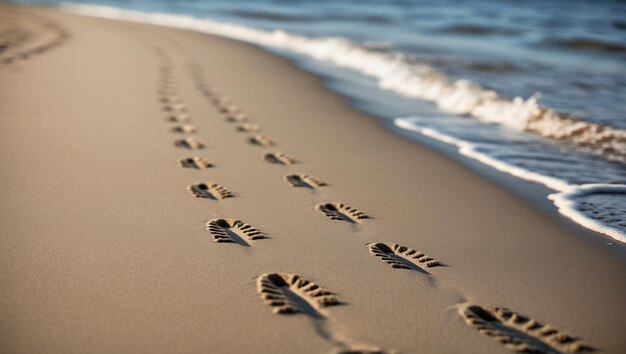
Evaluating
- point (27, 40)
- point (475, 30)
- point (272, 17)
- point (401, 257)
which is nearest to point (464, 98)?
point (401, 257)

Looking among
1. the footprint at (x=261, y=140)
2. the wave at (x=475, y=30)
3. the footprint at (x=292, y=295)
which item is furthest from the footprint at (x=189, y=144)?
the wave at (x=475, y=30)

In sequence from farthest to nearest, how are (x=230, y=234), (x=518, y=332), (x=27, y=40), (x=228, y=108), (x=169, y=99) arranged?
1. (x=27, y=40)
2. (x=169, y=99)
3. (x=228, y=108)
4. (x=230, y=234)
5. (x=518, y=332)

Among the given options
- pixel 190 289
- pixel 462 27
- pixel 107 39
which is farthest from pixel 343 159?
pixel 462 27

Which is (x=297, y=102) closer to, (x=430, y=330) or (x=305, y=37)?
(x=430, y=330)

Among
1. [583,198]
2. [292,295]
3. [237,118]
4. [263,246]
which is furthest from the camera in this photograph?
[237,118]

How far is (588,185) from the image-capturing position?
4.09 metres

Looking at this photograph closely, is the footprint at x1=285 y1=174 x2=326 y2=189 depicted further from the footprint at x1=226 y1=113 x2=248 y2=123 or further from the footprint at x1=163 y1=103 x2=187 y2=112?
the footprint at x1=163 y1=103 x2=187 y2=112

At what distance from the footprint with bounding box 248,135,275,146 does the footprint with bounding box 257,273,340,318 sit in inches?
89.5

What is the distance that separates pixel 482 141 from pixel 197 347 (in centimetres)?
405

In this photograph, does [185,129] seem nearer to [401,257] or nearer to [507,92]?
[401,257]

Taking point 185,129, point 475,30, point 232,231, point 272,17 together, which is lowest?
point 232,231

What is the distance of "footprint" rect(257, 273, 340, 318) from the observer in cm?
224

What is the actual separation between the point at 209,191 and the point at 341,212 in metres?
0.84

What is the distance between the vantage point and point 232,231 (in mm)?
2965
